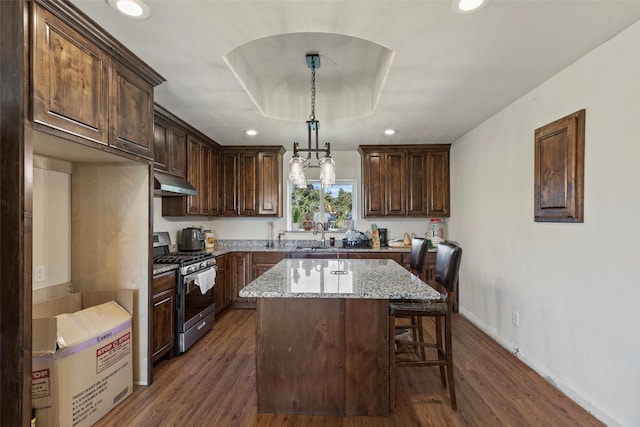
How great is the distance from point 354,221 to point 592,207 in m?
3.13

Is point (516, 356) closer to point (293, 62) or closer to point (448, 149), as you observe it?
point (448, 149)

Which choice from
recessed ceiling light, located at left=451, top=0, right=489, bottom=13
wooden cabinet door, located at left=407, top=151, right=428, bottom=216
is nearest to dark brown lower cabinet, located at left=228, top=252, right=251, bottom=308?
wooden cabinet door, located at left=407, top=151, right=428, bottom=216

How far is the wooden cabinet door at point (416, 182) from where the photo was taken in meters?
4.41

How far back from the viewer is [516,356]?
2695 millimetres

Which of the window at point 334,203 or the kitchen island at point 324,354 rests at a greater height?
the window at point 334,203

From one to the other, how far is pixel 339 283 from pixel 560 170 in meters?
1.85

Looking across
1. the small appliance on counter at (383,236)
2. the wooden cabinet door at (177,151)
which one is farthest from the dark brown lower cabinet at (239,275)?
the small appliance on counter at (383,236)

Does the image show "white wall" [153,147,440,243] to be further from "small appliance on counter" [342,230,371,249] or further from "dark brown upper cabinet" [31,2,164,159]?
"dark brown upper cabinet" [31,2,164,159]

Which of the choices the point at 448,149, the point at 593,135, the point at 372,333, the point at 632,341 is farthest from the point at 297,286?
the point at 448,149

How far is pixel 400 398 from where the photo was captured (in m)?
2.10

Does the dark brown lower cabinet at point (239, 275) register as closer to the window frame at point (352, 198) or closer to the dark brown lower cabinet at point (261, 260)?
the dark brown lower cabinet at point (261, 260)

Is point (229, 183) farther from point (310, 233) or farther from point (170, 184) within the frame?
point (170, 184)

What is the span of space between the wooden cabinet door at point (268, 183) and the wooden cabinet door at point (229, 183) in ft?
1.20

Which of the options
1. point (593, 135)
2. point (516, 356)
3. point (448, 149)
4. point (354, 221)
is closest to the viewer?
point (593, 135)
